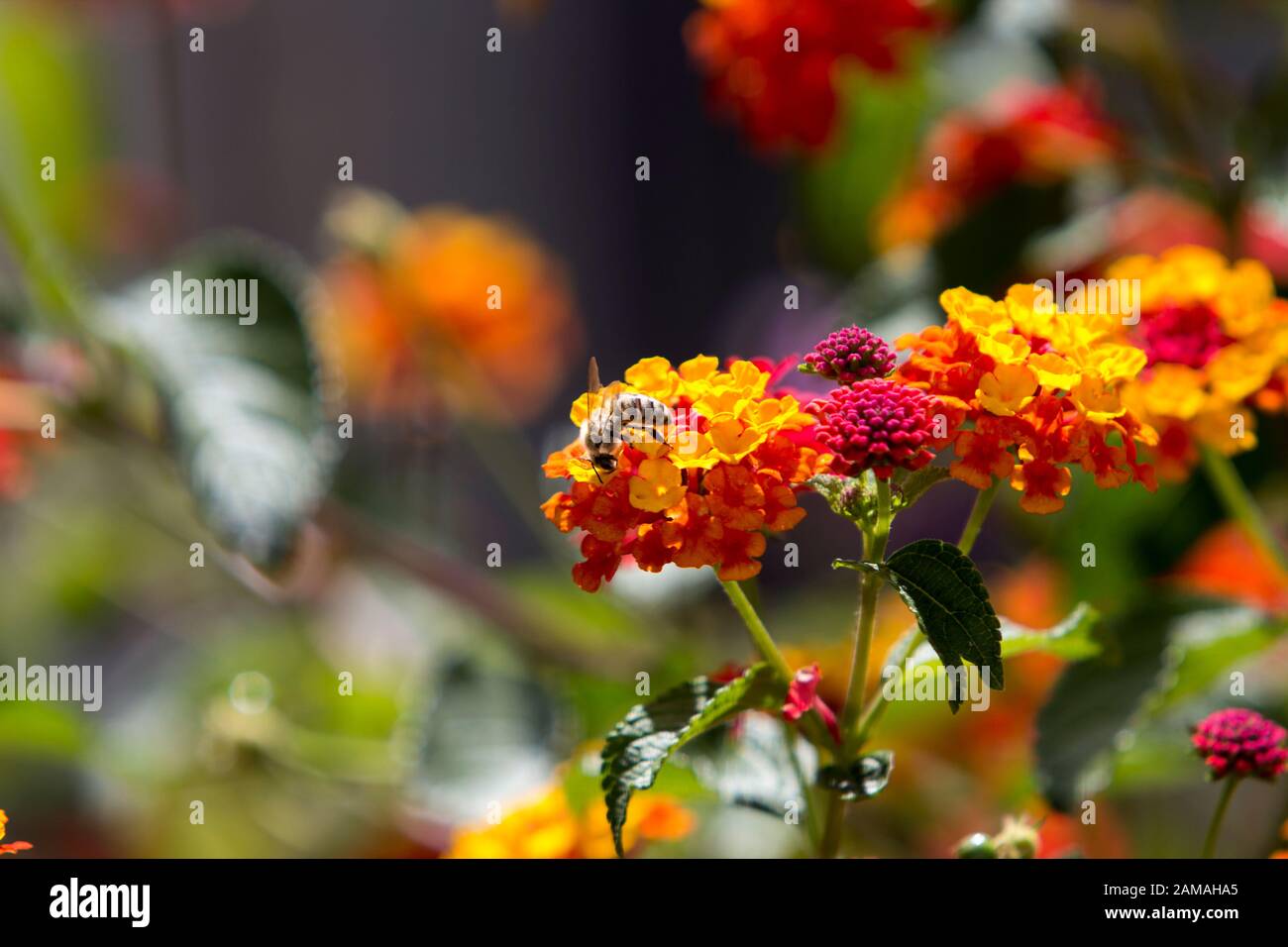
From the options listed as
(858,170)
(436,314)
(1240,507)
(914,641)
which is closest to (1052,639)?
(914,641)

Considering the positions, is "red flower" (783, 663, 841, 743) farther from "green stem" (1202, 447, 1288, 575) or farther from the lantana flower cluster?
the lantana flower cluster

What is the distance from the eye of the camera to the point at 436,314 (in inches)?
38.6

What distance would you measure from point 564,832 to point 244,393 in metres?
0.30

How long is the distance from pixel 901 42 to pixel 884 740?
34 centimetres

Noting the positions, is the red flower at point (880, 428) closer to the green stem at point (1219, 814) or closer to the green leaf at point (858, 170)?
the green stem at point (1219, 814)

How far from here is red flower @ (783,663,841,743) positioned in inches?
13.1

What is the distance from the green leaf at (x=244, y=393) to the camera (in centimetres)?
56

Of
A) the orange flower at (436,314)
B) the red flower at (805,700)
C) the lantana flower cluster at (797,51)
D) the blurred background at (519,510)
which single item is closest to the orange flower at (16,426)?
the blurred background at (519,510)

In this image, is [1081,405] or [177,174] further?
[177,174]

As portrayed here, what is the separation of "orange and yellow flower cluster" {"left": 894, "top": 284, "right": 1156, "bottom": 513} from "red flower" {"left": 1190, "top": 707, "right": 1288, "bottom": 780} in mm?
78

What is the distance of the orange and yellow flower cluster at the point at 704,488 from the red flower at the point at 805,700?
5 centimetres
